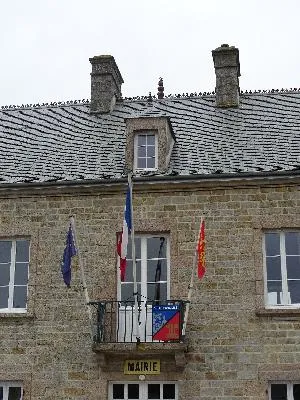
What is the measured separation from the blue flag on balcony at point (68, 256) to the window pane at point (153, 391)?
258 cm

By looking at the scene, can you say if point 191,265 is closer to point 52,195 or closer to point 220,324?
point 220,324

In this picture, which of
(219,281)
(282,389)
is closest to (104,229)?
(219,281)

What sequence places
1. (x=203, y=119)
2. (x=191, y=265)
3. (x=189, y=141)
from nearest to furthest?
(x=191, y=265)
(x=189, y=141)
(x=203, y=119)

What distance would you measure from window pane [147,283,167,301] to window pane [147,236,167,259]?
24.1 inches

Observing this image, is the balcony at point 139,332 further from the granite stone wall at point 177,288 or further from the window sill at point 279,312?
the window sill at point 279,312

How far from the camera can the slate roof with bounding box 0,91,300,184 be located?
1592cm

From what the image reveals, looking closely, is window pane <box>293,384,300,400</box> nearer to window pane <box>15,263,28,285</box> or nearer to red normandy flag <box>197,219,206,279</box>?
red normandy flag <box>197,219,206,279</box>

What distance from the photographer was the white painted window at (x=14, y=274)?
15111 mm

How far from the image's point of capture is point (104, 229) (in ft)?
Answer: 50.0

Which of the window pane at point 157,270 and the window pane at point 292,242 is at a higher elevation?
the window pane at point 292,242

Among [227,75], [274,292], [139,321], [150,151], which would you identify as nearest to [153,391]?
[139,321]

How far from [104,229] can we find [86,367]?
287cm

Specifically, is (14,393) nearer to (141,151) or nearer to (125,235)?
(125,235)

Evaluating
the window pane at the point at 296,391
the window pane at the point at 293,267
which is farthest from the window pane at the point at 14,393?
the window pane at the point at 293,267
